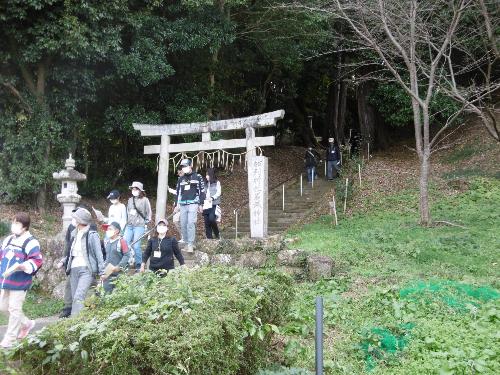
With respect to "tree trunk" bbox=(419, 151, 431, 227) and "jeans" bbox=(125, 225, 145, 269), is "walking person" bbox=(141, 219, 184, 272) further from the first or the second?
"tree trunk" bbox=(419, 151, 431, 227)

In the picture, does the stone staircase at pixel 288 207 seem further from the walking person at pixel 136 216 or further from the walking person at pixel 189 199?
the walking person at pixel 136 216

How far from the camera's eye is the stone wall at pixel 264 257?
30.2ft

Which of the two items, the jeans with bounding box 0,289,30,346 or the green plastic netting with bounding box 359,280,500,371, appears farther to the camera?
the jeans with bounding box 0,289,30,346

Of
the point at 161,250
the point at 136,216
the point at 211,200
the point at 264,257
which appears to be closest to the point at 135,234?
the point at 136,216

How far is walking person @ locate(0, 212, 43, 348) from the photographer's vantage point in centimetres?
580

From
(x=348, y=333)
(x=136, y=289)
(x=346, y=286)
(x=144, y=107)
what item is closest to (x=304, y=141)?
(x=144, y=107)

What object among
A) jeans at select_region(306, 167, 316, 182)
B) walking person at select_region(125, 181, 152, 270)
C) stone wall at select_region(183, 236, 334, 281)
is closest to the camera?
stone wall at select_region(183, 236, 334, 281)

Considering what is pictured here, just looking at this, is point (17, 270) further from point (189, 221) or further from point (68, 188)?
point (68, 188)

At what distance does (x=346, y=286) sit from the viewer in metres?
8.24

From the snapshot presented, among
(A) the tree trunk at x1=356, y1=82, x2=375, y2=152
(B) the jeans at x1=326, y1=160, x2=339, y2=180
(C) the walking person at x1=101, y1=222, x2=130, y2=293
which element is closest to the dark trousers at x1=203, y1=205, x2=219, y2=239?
(C) the walking person at x1=101, y1=222, x2=130, y2=293

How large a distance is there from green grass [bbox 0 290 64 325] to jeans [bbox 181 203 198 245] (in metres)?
2.80

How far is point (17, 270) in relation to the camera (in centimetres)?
579

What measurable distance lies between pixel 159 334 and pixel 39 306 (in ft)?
25.7

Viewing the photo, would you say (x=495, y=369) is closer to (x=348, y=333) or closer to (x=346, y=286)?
(x=348, y=333)
